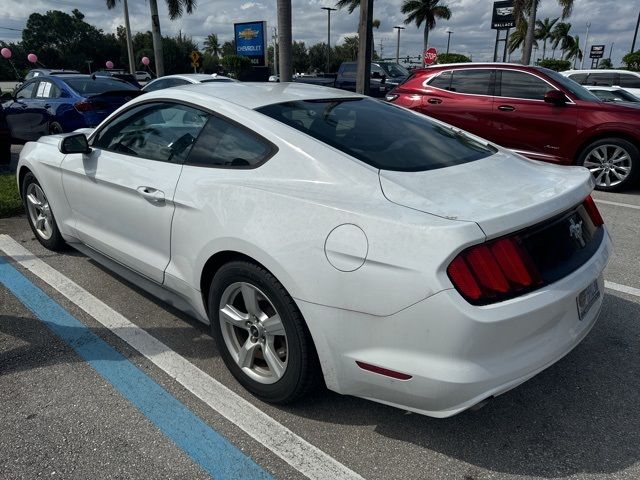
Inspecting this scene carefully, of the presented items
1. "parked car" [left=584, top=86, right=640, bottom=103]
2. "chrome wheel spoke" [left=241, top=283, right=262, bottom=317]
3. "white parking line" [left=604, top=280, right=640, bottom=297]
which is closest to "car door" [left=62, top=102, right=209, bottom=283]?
"chrome wheel spoke" [left=241, top=283, right=262, bottom=317]

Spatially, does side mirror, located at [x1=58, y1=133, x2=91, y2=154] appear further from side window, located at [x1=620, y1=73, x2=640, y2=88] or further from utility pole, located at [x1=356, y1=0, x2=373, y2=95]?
side window, located at [x1=620, y1=73, x2=640, y2=88]

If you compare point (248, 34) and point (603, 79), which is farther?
point (248, 34)

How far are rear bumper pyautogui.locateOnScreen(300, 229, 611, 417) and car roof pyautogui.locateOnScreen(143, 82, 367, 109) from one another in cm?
130

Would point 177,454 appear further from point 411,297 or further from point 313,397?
point 411,297

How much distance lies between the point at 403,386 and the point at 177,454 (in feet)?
3.37

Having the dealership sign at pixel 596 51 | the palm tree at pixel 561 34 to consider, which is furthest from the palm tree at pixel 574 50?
the dealership sign at pixel 596 51

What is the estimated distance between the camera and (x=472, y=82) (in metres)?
7.87

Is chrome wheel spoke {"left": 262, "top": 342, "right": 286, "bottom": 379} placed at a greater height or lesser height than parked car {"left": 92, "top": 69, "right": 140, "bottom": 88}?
lesser

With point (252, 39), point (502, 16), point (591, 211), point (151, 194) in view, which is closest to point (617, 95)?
point (591, 211)

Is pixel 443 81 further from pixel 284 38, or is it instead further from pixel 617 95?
pixel 617 95

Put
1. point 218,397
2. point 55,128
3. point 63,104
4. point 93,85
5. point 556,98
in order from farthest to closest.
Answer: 1. point 93,85
2. point 55,128
3. point 63,104
4. point 556,98
5. point 218,397

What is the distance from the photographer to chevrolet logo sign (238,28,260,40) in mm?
24266

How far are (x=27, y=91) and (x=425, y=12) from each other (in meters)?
43.4

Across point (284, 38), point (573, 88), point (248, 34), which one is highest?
point (248, 34)
